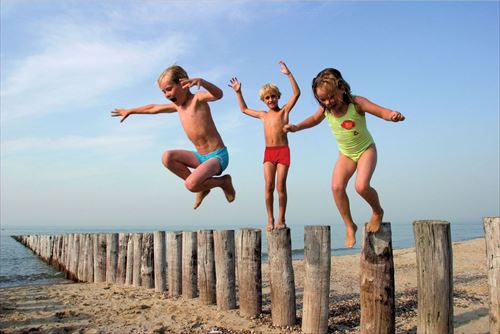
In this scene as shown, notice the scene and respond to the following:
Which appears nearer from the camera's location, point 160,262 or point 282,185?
point 282,185

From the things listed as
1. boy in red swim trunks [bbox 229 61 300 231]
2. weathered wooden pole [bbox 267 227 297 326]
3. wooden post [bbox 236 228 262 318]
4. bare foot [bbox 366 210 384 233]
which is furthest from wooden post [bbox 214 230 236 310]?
bare foot [bbox 366 210 384 233]

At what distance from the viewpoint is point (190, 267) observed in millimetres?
7523

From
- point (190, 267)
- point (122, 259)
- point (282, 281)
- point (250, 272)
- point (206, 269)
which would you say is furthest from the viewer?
point (122, 259)

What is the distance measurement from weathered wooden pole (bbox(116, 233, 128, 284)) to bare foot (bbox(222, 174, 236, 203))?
424cm

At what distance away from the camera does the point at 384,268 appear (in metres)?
4.72

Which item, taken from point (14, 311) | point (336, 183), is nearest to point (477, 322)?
point (336, 183)

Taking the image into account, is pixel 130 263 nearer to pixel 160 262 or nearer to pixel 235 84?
pixel 160 262

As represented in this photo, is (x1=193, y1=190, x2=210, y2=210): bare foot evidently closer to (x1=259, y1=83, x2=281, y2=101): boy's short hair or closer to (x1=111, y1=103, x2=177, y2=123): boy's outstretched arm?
(x1=111, y1=103, x2=177, y2=123): boy's outstretched arm

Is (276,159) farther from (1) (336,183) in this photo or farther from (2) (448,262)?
(2) (448,262)

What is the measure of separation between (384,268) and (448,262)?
0.62 metres

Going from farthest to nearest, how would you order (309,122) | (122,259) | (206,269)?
(122,259)
(206,269)
(309,122)

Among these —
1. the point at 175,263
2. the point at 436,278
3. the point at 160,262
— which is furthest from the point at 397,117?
the point at 160,262

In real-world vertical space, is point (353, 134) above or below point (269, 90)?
below

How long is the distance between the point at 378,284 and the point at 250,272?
6.44 ft
